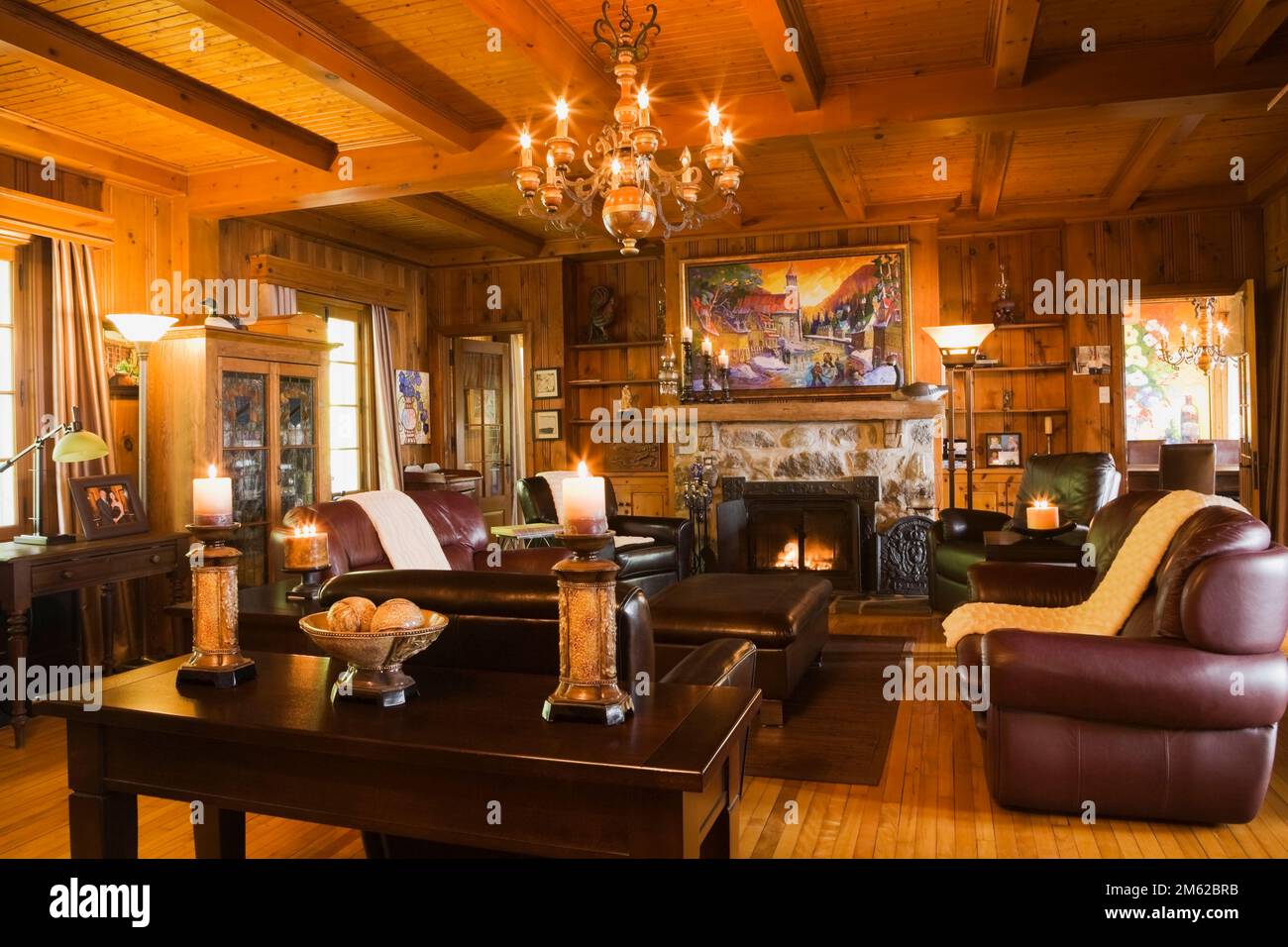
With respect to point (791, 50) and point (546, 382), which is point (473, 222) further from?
point (791, 50)

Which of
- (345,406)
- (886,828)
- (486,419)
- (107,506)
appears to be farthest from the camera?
(486,419)

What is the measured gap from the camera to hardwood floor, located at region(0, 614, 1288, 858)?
2.62 metres

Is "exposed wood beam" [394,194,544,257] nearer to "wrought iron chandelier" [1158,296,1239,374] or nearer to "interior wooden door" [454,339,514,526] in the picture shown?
"interior wooden door" [454,339,514,526]

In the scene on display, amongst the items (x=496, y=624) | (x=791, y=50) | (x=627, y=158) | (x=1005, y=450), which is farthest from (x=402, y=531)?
(x=1005, y=450)

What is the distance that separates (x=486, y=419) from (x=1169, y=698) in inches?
278

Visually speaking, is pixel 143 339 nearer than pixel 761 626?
No

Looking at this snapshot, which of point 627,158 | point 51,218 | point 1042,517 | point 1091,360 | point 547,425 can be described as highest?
point 51,218

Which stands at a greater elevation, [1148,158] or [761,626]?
[1148,158]

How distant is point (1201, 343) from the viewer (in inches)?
356

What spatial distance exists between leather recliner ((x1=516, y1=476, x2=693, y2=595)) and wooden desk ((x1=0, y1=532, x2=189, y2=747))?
7.22 ft

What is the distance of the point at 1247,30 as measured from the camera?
3.84 metres

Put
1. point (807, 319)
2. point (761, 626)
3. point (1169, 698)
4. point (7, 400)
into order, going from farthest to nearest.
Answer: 1. point (807, 319)
2. point (7, 400)
3. point (761, 626)
4. point (1169, 698)

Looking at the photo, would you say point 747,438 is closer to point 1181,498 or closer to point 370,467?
point 370,467

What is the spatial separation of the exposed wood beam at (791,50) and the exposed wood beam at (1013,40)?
783 mm
